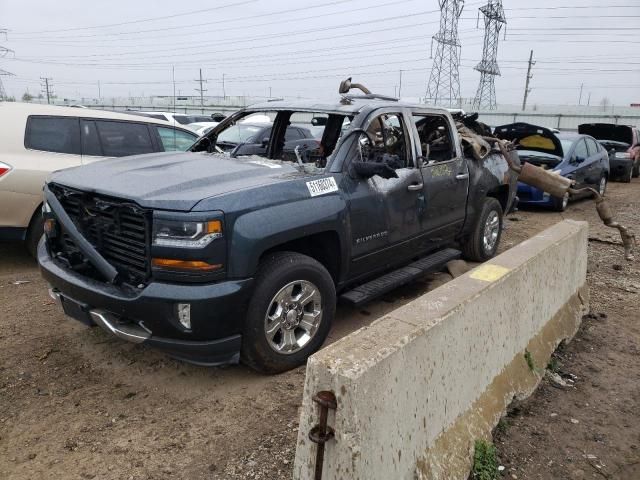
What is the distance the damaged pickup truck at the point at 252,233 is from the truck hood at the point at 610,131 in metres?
14.5

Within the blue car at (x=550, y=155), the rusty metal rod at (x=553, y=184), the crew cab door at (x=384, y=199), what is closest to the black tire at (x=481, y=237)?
the rusty metal rod at (x=553, y=184)

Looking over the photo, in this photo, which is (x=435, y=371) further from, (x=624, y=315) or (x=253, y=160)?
(x=624, y=315)

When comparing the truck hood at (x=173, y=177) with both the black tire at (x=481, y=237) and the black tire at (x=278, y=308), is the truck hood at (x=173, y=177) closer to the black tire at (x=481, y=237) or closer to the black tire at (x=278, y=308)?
the black tire at (x=278, y=308)

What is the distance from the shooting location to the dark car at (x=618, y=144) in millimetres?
15609

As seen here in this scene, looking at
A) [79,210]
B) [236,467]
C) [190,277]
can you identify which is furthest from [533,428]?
[79,210]

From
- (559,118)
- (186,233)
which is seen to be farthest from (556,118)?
(186,233)

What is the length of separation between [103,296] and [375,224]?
202 centimetres

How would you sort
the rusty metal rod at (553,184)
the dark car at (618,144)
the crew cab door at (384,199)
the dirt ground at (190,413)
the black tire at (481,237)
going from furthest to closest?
the dark car at (618,144)
the rusty metal rod at (553,184)
the black tire at (481,237)
the crew cab door at (384,199)
the dirt ground at (190,413)

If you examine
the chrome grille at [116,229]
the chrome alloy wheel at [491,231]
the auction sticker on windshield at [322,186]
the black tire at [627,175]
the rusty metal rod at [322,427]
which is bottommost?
the black tire at [627,175]

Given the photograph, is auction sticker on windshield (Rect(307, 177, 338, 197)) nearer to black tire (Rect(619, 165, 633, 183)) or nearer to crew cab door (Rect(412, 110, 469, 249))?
crew cab door (Rect(412, 110, 469, 249))

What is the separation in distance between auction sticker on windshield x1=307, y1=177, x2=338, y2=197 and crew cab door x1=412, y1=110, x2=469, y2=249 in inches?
47.2

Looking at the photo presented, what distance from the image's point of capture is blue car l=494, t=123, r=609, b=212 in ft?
33.1

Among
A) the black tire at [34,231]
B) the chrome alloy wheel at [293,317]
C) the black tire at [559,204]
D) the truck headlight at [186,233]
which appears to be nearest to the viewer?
the truck headlight at [186,233]

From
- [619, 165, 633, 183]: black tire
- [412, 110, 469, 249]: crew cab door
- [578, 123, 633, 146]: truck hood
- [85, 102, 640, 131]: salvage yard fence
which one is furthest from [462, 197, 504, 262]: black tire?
[85, 102, 640, 131]: salvage yard fence
